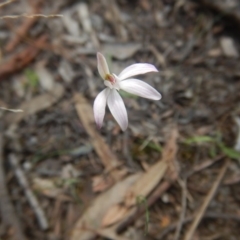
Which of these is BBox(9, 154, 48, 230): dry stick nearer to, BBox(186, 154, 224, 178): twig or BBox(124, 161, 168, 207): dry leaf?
BBox(124, 161, 168, 207): dry leaf

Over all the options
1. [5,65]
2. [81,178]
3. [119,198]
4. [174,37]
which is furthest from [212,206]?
[5,65]

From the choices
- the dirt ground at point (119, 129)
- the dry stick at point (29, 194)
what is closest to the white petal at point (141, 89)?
the dirt ground at point (119, 129)

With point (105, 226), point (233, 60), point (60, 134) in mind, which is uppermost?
point (233, 60)

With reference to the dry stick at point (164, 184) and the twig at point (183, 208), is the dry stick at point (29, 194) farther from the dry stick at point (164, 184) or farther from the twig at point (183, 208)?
the twig at point (183, 208)

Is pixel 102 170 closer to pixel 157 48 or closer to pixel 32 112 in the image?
pixel 32 112

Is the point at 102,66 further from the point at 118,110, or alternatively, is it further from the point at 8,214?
the point at 8,214

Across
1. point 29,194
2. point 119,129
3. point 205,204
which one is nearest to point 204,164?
point 205,204
